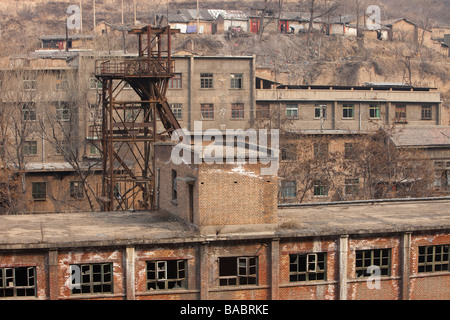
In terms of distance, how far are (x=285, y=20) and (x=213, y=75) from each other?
3659 cm

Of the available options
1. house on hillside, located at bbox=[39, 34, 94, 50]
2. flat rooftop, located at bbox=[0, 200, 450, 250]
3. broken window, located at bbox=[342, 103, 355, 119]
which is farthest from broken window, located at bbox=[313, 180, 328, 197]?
house on hillside, located at bbox=[39, 34, 94, 50]

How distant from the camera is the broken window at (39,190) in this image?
41.6 m

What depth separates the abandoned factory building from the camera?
770 inches

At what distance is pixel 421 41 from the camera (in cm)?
8388

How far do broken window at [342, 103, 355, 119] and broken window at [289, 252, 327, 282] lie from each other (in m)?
31.0

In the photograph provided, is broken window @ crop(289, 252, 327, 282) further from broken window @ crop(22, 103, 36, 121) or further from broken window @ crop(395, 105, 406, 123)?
broken window @ crop(395, 105, 406, 123)

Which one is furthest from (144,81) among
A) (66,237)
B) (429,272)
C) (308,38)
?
(308,38)

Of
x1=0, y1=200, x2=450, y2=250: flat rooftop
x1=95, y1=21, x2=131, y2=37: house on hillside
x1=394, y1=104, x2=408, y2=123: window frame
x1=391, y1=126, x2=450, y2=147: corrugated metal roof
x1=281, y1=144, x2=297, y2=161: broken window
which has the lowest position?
x1=0, y1=200, x2=450, y2=250: flat rooftop

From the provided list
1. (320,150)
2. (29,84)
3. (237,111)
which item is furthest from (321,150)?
(29,84)

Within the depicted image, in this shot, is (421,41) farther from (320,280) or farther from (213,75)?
(320,280)

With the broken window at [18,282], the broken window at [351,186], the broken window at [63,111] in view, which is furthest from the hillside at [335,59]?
the broken window at [18,282]

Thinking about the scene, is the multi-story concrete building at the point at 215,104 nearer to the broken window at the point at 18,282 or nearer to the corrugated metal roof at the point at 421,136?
the corrugated metal roof at the point at 421,136

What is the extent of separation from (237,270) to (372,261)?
4712 millimetres

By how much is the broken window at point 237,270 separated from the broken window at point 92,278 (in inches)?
138
